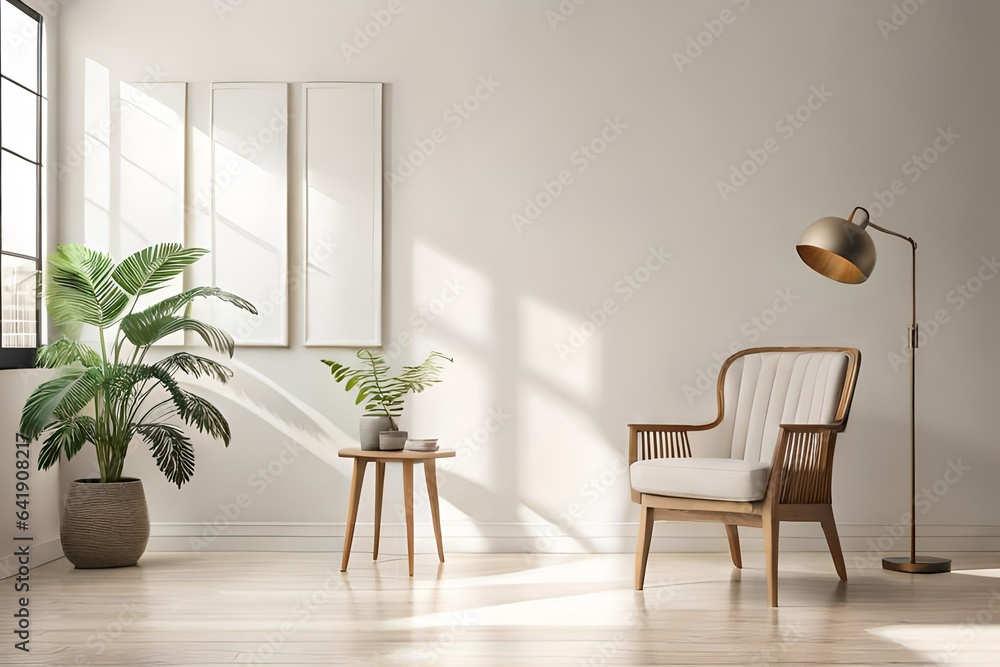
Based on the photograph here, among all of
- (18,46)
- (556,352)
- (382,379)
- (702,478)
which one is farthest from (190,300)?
(702,478)

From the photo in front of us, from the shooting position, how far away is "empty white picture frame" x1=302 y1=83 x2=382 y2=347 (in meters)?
4.32

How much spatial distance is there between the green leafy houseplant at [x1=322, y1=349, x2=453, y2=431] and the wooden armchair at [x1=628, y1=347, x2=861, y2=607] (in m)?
1.01

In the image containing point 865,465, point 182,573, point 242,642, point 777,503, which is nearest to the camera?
point 242,642

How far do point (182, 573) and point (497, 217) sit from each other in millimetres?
2138

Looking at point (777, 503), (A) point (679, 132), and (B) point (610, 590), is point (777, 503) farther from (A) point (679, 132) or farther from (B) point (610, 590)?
(A) point (679, 132)

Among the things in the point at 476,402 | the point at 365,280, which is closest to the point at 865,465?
the point at 476,402

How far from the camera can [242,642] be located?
280cm

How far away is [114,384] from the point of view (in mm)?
3854

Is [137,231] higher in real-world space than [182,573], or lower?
higher

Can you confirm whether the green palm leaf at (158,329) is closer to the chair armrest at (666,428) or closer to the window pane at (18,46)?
the window pane at (18,46)

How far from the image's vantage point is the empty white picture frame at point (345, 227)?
4.32m

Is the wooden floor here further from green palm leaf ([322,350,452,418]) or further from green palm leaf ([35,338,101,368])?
green palm leaf ([35,338,101,368])
